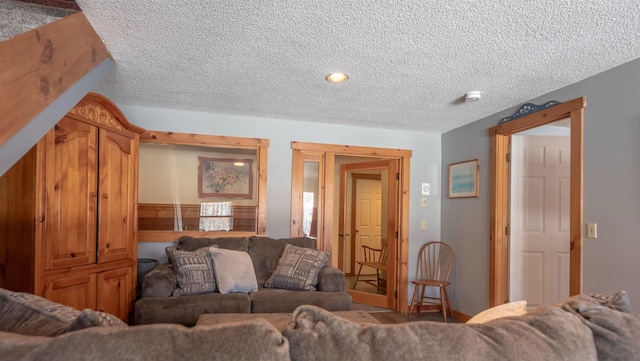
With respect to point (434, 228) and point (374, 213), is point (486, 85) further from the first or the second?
point (374, 213)

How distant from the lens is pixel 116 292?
8.93 feet

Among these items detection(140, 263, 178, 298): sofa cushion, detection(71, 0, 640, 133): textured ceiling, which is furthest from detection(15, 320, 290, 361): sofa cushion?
detection(140, 263, 178, 298): sofa cushion

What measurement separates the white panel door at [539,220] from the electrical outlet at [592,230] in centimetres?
102

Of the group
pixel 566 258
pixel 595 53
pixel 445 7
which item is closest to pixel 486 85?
pixel 595 53

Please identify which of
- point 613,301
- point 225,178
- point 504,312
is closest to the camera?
point 613,301

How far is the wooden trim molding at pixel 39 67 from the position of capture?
1247mm

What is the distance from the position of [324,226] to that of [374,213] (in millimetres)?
1943

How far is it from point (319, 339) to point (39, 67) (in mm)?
1528

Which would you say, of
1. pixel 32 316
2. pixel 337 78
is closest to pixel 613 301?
pixel 32 316

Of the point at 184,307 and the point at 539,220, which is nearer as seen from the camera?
the point at 184,307

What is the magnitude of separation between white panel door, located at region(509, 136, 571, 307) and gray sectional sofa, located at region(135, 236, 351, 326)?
1841 millimetres

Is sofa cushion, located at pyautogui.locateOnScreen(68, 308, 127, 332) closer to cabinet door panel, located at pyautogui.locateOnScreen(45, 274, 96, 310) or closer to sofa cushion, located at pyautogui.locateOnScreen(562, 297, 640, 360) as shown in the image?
sofa cushion, located at pyautogui.locateOnScreen(562, 297, 640, 360)

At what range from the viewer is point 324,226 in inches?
165

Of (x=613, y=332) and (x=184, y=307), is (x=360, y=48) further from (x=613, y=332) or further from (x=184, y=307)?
(x=184, y=307)
